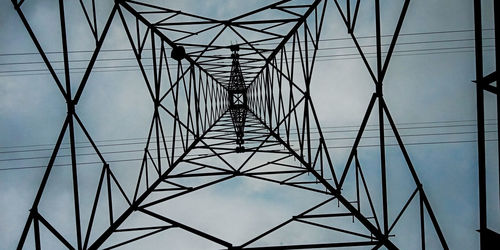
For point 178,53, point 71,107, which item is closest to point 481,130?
point 71,107


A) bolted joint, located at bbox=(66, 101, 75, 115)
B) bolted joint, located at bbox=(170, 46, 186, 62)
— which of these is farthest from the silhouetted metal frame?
bolted joint, located at bbox=(170, 46, 186, 62)

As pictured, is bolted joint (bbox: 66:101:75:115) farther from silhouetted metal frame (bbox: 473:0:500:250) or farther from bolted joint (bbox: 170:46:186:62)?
silhouetted metal frame (bbox: 473:0:500:250)

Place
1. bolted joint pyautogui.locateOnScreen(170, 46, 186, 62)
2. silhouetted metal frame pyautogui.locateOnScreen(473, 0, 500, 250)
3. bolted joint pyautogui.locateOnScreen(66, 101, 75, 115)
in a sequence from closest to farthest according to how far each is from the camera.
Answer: silhouetted metal frame pyautogui.locateOnScreen(473, 0, 500, 250) < bolted joint pyautogui.locateOnScreen(66, 101, 75, 115) < bolted joint pyautogui.locateOnScreen(170, 46, 186, 62)

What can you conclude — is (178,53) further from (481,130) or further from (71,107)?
(481,130)


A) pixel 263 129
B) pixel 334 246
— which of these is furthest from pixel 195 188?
pixel 263 129

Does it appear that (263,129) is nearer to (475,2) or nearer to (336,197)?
(336,197)

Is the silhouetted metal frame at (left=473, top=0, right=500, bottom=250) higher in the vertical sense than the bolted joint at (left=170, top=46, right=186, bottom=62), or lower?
lower

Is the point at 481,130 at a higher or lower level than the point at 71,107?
lower

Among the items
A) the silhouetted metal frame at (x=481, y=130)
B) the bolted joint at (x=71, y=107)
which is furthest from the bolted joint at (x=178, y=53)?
the silhouetted metal frame at (x=481, y=130)

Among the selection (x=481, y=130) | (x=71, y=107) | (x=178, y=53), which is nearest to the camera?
(x=481, y=130)

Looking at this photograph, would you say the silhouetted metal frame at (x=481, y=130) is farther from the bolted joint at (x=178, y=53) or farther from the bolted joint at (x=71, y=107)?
the bolted joint at (x=178, y=53)

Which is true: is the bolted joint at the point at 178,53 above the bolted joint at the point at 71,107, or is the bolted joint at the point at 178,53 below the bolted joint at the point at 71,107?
above

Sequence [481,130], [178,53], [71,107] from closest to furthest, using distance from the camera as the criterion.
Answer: [481,130] → [71,107] → [178,53]
